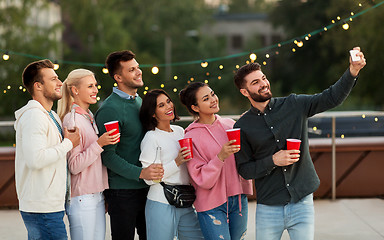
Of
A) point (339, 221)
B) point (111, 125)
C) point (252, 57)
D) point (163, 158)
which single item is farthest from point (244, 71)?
point (339, 221)

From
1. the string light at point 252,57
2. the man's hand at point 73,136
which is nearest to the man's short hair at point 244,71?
the string light at point 252,57

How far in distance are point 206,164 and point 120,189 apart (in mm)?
636

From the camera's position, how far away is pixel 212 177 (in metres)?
3.46

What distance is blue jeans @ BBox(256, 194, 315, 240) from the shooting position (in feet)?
11.0

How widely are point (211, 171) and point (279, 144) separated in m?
0.46

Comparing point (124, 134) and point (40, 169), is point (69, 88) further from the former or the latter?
point (40, 169)

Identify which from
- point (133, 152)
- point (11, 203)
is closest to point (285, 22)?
point (11, 203)

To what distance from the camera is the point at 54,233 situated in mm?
3238

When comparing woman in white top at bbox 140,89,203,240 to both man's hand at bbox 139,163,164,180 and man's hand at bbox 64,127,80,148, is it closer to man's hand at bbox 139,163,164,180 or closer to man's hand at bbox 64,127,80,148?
man's hand at bbox 139,163,164,180

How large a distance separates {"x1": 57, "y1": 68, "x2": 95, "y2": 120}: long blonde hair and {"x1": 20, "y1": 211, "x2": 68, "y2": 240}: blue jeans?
2.44ft

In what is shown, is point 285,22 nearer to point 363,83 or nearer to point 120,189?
point 363,83

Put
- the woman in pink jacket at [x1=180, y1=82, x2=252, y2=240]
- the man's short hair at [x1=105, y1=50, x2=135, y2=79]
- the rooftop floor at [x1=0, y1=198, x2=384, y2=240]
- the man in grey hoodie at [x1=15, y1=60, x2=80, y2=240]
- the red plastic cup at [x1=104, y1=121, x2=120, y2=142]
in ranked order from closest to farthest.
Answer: the man in grey hoodie at [x1=15, y1=60, x2=80, y2=240] → the red plastic cup at [x1=104, y1=121, x2=120, y2=142] → the woman in pink jacket at [x1=180, y1=82, x2=252, y2=240] → the man's short hair at [x1=105, y1=50, x2=135, y2=79] → the rooftop floor at [x1=0, y1=198, x2=384, y2=240]

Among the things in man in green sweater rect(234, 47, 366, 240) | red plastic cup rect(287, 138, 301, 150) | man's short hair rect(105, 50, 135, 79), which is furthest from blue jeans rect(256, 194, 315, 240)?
man's short hair rect(105, 50, 135, 79)

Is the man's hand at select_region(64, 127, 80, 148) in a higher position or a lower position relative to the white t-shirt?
higher
